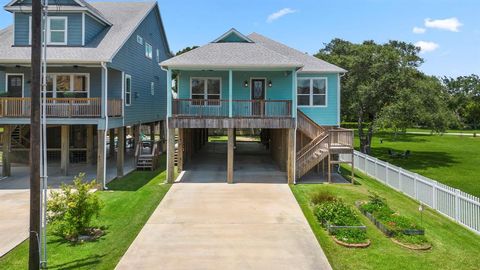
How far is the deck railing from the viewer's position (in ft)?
59.0

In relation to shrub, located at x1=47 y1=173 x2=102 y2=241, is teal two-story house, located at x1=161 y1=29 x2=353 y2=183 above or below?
above

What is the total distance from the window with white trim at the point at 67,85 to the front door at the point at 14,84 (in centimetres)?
A: 165

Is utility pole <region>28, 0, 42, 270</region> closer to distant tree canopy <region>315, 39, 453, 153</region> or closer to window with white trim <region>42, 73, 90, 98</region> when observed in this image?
window with white trim <region>42, 73, 90, 98</region>

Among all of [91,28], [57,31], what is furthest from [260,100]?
[57,31]

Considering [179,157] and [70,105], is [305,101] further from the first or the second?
[70,105]

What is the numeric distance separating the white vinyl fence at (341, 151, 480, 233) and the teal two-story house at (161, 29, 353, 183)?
99.8 inches

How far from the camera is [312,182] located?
1786cm

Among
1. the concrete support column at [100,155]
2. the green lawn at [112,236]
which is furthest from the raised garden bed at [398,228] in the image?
the concrete support column at [100,155]

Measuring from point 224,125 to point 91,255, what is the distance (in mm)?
9622

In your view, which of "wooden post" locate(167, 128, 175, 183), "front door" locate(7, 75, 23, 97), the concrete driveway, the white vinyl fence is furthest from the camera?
"front door" locate(7, 75, 23, 97)

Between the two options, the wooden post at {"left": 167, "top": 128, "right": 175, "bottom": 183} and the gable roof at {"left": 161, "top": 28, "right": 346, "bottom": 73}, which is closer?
the gable roof at {"left": 161, "top": 28, "right": 346, "bottom": 73}

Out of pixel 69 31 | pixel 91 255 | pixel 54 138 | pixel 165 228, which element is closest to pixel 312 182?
pixel 165 228

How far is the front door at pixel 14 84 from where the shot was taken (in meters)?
19.7

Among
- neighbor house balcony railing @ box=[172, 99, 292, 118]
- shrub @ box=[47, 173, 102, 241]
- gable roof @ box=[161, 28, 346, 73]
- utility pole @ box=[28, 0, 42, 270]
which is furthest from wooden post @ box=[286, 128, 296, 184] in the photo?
utility pole @ box=[28, 0, 42, 270]
